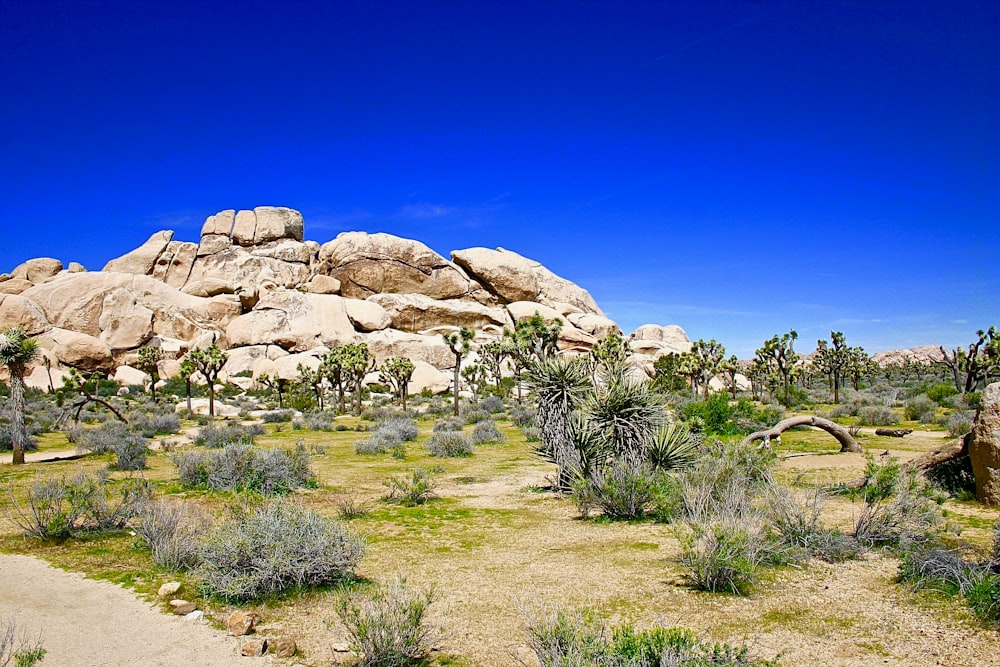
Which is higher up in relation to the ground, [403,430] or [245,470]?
[403,430]

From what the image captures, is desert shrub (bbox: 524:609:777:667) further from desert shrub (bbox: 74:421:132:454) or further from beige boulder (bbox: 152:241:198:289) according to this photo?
beige boulder (bbox: 152:241:198:289)

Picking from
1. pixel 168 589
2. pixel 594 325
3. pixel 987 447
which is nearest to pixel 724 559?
pixel 987 447

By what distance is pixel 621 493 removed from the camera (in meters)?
11.1

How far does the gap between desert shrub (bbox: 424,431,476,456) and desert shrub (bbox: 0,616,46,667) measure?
46.6ft

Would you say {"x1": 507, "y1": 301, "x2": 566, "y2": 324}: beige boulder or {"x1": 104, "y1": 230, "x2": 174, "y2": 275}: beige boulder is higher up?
{"x1": 104, "y1": 230, "x2": 174, "y2": 275}: beige boulder

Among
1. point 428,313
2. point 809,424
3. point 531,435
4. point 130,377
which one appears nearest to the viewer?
point 809,424

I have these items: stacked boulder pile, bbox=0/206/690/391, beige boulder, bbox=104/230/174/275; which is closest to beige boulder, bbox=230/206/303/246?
stacked boulder pile, bbox=0/206/690/391

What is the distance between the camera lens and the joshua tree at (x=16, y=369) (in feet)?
60.8

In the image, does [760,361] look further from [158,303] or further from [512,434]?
[158,303]

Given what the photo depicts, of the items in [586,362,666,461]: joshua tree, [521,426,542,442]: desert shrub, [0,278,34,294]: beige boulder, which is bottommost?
[521,426,542,442]: desert shrub

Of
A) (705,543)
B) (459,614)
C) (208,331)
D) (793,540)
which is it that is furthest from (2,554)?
(208,331)

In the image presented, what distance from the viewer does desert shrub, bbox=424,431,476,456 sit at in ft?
67.1

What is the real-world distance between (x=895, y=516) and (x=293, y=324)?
2542 inches

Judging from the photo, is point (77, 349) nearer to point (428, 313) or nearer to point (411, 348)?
point (411, 348)
